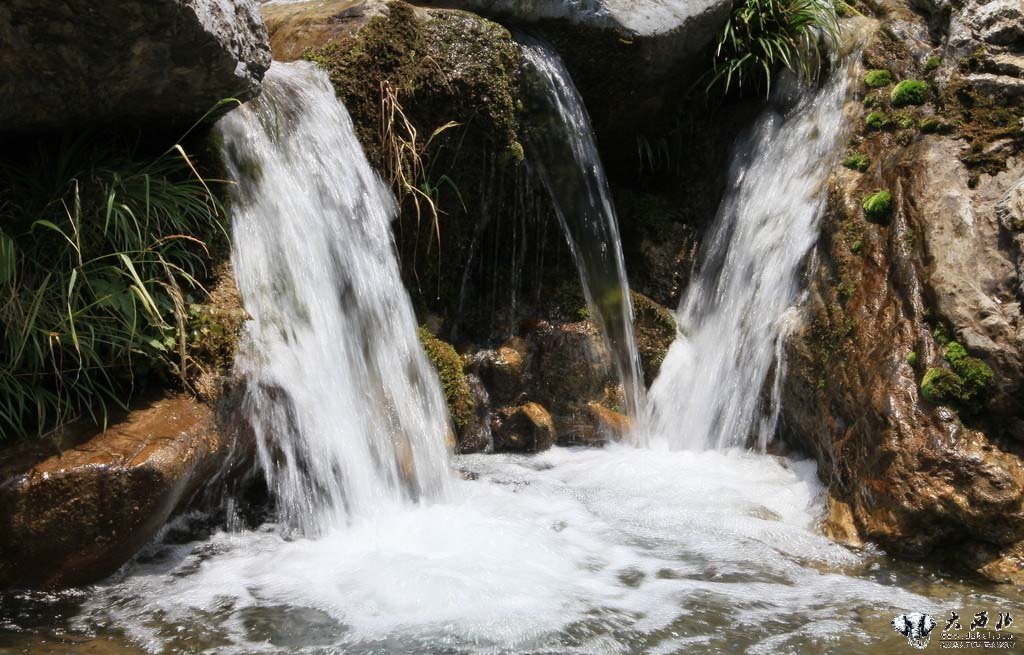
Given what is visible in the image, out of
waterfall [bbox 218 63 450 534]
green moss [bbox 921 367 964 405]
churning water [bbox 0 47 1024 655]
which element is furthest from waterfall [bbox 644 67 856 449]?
waterfall [bbox 218 63 450 534]

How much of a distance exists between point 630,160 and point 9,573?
5.89 metres

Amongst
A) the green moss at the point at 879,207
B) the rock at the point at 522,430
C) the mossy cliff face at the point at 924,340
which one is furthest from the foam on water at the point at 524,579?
the green moss at the point at 879,207

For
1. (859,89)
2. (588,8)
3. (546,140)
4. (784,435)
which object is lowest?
(784,435)

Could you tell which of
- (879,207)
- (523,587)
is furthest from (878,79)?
(523,587)

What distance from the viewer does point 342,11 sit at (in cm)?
675

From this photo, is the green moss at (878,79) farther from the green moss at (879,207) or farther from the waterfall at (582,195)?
the waterfall at (582,195)

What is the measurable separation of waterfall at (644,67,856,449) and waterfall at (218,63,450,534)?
1.97m

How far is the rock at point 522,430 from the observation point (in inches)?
265

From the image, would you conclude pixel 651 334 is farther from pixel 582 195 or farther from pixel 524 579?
pixel 524 579

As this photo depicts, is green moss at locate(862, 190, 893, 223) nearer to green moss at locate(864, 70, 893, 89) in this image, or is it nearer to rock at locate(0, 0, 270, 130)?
green moss at locate(864, 70, 893, 89)

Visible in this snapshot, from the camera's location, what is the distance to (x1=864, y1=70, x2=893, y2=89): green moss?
24.5ft

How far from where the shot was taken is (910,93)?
278 inches

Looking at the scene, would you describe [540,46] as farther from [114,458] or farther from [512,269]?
[114,458]

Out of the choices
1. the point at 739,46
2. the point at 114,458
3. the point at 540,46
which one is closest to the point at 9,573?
the point at 114,458
